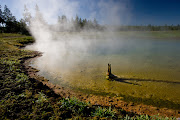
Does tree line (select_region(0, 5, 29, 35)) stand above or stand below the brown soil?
above

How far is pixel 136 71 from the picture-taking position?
9016 millimetres

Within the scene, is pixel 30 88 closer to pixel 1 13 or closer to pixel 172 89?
pixel 172 89

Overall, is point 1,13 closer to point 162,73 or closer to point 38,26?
point 38,26

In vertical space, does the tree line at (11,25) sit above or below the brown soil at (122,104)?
above

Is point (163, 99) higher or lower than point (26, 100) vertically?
lower

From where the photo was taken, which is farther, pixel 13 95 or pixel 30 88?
pixel 30 88

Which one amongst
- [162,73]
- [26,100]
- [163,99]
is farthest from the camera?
[162,73]

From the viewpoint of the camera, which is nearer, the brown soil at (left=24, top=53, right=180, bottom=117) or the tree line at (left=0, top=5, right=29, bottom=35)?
the brown soil at (left=24, top=53, right=180, bottom=117)

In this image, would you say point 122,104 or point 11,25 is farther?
point 11,25

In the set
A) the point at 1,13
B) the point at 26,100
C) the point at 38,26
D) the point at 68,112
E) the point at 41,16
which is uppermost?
the point at 1,13

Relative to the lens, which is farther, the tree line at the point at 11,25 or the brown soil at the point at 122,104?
the tree line at the point at 11,25

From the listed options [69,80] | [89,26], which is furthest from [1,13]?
[69,80]

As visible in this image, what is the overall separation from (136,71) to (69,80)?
5577 millimetres

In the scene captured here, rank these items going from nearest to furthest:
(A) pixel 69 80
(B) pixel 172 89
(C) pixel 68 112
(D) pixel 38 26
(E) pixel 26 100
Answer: (C) pixel 68 112, (E) pixel 26 100, (B) pixel 172 89, (A) pixel 69 80, (D) pixel 38 26
